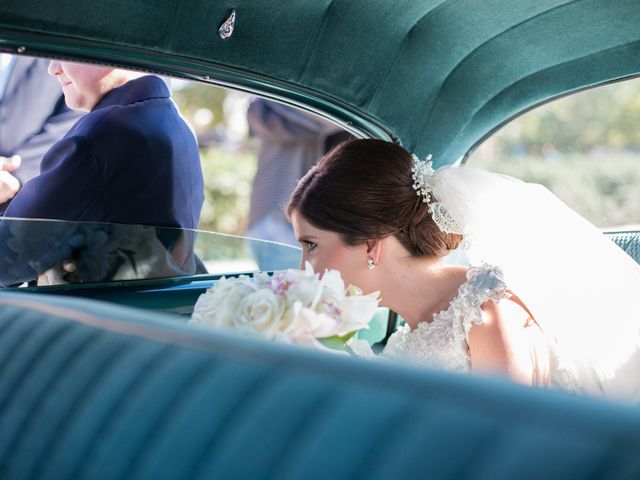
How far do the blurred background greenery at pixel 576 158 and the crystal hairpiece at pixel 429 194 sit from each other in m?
6.69

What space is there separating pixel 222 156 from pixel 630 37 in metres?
7.28

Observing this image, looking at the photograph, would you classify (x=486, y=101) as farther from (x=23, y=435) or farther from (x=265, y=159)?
(x=265, y=159)

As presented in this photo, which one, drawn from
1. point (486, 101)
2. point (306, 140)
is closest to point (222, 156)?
point (306, 140)

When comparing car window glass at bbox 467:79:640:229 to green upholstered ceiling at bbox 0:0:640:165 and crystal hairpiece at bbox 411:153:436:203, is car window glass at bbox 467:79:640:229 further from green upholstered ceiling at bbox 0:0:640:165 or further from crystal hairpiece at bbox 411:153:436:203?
crystal hairpiece at bbox 411:153:436:203

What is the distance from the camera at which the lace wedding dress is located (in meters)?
2.51

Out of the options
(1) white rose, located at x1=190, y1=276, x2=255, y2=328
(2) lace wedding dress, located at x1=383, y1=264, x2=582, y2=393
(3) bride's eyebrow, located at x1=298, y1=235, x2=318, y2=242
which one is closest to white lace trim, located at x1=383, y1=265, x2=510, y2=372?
(2) lace wedding dress, located at x1=383, y1=264, x2=582, y2=393

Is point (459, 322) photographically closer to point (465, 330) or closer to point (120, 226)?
point (465, 330)

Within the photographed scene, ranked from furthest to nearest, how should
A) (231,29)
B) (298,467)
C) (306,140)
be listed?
(306,140)
(231,29)
(298,467)

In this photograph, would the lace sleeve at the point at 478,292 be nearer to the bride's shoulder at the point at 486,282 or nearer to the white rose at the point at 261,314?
the bride's shoulder at the point at 486,282

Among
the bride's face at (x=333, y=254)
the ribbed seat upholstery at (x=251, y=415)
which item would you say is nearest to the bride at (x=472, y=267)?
the bride's face at (x=333, y=254)

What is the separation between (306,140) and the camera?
3.77m

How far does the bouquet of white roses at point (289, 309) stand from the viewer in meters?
1.37

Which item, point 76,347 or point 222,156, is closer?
point 76,347

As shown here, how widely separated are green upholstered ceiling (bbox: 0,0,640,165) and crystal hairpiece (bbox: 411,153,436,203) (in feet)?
0.80
